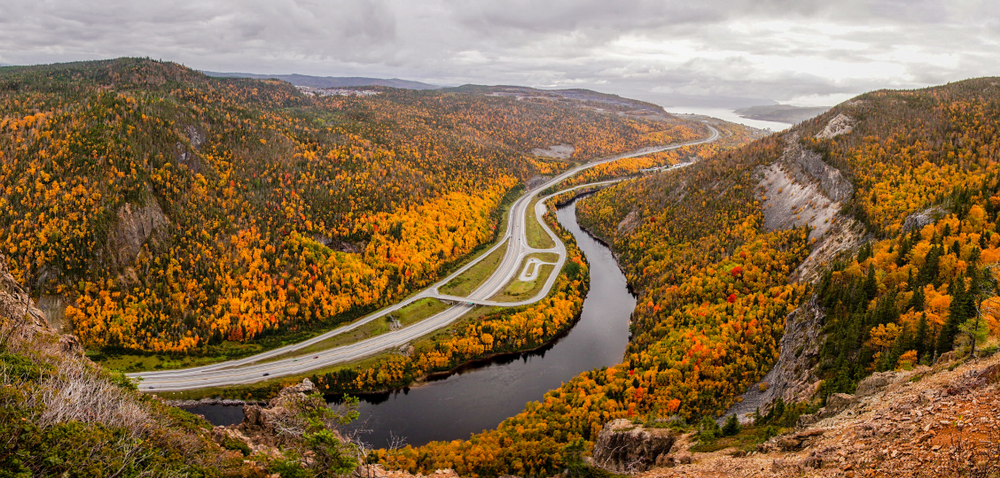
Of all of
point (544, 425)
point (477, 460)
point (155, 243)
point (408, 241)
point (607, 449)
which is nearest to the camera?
point (607, 449)

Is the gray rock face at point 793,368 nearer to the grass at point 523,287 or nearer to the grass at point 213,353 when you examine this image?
the grass at point 523,287

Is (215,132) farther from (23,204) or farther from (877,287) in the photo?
(877,287)

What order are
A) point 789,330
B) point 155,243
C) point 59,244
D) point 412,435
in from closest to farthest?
point 412,435, point 789,330, point 59,244, point 155,243

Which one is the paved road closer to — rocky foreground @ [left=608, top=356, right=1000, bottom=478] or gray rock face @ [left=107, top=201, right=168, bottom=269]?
gray rock face @ [left=107, top=201, right=168, bottom=269]

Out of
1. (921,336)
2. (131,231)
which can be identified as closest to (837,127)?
(921,336)

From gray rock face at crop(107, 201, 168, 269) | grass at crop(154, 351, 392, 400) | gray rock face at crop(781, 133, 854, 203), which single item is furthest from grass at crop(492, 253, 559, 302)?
gray rock face at crop(107, 201, 168, 269)

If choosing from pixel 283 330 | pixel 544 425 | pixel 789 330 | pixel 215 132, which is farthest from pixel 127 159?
pixel 789 330
